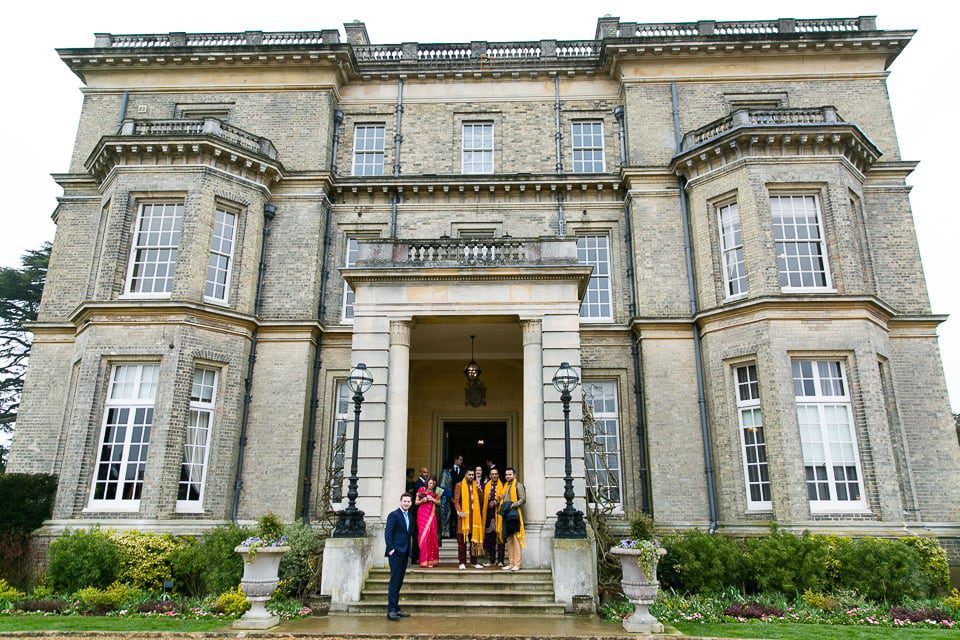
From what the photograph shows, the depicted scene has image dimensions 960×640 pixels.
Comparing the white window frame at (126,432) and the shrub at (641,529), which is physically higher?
the white window frame at (126,432)

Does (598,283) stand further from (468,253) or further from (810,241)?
(468,253)

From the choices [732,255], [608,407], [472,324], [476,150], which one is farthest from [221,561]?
[732,255]

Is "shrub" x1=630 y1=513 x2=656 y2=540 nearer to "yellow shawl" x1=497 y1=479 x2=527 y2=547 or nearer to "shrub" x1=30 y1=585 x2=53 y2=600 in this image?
"yellow shawl" x1=497 y1=479 x2=527 y2=547

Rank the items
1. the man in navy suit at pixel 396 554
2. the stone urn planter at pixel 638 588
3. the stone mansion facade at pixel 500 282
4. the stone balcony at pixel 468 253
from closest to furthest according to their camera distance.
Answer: the stone urn planter at pixel 638 588
the man in navy suit at pixel 396 554
the stone balcony at pixel 468 253
the stone mansion facade at pixel 500 282

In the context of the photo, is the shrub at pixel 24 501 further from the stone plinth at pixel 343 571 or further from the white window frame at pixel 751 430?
the white window frame at pixel 751 430

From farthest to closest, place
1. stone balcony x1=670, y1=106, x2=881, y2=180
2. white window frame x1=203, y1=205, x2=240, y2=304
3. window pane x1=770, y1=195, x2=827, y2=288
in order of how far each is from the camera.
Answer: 1. white window frame x1=203, y1=205, x2=240, y2=304
2. stone balcony x1=670, y1=106, x2=881, y2=180
3. window pane x1=770, y1=195, x2=827, y2=288

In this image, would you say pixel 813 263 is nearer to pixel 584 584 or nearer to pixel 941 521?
pixel 941 521

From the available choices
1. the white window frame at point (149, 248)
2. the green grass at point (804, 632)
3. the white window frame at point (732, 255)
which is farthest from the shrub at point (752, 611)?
the white window frame at point (149, 248)

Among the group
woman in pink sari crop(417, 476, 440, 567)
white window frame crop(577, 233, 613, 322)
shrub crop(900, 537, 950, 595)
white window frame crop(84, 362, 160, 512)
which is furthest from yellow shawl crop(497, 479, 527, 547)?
white window frame crop(84, 362, 160, 512)

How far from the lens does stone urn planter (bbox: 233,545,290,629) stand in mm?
10203

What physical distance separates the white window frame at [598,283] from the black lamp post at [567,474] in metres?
6.76

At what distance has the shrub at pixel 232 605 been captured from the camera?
11289 millimetres

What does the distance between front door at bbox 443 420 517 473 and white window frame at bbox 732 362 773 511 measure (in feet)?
22.2

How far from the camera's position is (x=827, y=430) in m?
15.5
